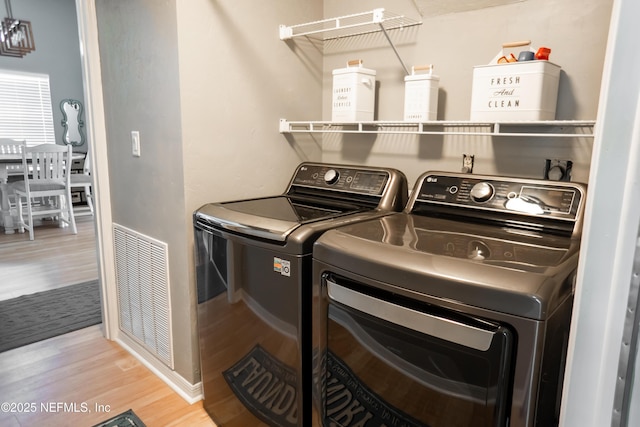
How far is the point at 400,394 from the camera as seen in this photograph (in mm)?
1036

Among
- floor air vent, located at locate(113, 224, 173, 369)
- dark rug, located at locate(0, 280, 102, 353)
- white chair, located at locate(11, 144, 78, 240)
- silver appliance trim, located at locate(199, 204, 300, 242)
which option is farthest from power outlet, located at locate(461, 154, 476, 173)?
white chair, located at locate(11, 144, 78, 240)

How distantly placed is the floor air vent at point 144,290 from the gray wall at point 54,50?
526 cm

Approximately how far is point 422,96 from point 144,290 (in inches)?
62.1

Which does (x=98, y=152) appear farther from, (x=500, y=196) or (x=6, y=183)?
(x=6, y=183)

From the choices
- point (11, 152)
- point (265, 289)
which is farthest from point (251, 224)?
point (11, 152)

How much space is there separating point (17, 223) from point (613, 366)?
5964mm

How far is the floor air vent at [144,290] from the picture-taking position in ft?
6.28

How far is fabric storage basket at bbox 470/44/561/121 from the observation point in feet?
4.30

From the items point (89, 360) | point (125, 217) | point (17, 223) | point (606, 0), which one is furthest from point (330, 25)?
point (17, 223)

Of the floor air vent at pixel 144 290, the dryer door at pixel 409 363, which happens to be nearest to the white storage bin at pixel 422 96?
the dryer door at pixel 409 363

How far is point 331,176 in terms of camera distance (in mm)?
1885

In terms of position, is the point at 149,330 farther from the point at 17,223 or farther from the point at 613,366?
the point at 17,223

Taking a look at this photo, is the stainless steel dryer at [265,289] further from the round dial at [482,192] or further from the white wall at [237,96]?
the round dial at [482,192]

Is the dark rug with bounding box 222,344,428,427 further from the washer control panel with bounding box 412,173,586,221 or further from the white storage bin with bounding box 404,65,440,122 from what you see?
the white storage bin with bounding box 404,65,440,122
